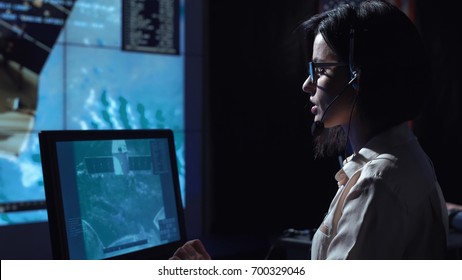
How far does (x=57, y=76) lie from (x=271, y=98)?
1.71m

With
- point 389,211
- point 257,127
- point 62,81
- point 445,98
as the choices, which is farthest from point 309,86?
point 445,98

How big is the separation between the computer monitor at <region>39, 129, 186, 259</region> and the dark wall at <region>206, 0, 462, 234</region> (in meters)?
3.19

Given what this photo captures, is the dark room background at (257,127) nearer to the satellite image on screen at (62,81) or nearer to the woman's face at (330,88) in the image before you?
the satellite image on screen at (62,81)

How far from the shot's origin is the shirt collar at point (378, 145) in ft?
3.51

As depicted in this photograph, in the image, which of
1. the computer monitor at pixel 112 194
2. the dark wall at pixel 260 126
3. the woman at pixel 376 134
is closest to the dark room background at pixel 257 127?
the dark wall at pixel 260 126

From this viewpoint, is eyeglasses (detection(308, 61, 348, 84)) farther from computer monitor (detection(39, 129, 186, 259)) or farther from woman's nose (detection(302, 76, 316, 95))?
computer monitor (detection(39, 129, 186, 259))

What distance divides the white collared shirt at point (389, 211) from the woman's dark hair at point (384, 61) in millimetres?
57

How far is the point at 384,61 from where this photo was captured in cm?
108

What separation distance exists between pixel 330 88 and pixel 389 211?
1.04 ft

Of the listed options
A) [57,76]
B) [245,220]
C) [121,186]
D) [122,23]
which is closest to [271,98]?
[245,220]

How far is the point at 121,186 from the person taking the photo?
1.27 metres

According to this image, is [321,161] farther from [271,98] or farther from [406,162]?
[406,162]

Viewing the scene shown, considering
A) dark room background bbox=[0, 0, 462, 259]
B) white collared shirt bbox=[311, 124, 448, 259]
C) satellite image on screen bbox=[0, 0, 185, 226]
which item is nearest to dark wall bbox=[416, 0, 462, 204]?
dark room background bbox=[0, 0, 462, 259]

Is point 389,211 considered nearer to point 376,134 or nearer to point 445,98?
point 376,134
